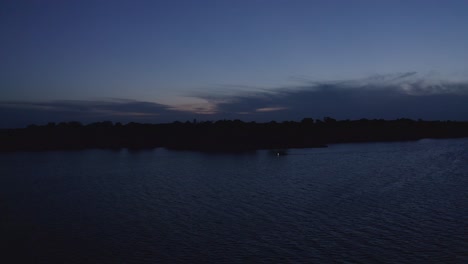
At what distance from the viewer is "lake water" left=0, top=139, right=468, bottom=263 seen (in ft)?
56.2

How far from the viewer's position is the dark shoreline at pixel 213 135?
93500 mm

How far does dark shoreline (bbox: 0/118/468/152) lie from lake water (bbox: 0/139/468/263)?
1856 inches

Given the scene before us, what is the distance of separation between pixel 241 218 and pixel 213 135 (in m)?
79.6

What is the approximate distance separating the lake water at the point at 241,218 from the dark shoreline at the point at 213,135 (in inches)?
1856

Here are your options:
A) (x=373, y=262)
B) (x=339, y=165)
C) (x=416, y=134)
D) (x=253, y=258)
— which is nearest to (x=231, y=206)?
(x=253, y=258)

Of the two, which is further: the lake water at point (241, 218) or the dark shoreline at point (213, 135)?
the dark shoreline at point (213, 135)

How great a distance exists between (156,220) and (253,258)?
8.14 meters

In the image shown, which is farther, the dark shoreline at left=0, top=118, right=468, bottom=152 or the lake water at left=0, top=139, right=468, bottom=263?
the dark shoreline at left=0, top=118, right=468, bottom=152

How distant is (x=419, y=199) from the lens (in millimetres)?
27062

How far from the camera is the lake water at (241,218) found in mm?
17125

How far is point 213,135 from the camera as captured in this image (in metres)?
102

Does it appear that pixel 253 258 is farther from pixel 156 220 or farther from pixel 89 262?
pixel 156 220

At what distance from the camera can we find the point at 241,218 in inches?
906

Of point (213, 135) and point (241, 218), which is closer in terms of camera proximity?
point (241, 218)
